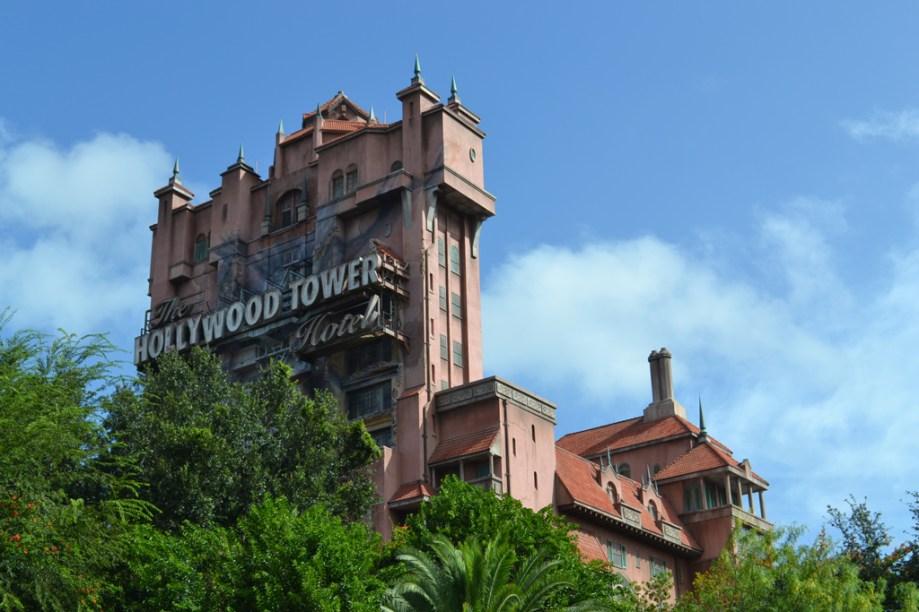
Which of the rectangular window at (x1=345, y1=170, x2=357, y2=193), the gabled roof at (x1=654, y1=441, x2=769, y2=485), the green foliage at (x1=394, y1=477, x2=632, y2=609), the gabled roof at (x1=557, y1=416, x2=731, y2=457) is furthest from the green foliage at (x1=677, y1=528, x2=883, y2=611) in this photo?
the rectangular window at (x1=345, y1=170, x2=357, y2=193)

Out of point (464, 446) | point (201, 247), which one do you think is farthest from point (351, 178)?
point (464, 446)

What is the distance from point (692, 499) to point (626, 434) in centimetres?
834

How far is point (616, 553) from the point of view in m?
67.4

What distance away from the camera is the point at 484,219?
238 ft

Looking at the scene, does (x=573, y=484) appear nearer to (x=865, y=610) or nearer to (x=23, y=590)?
(x=865, y=610)

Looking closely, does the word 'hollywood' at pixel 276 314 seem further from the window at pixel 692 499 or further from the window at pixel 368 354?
the window at pixel 692 499

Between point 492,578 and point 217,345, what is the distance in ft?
125

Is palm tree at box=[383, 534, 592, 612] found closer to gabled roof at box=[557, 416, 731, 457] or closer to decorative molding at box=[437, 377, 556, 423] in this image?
decorative molding at box=[437, 377, 556, 423]

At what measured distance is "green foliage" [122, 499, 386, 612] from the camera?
3859cm

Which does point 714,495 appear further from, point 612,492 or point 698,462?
point 612,492

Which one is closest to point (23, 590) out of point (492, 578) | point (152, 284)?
point (492, 578)

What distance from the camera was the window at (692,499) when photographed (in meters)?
74.8

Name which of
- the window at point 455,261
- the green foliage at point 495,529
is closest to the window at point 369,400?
the window at point 455,261

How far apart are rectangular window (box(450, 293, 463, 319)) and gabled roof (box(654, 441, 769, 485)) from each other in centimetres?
1535
